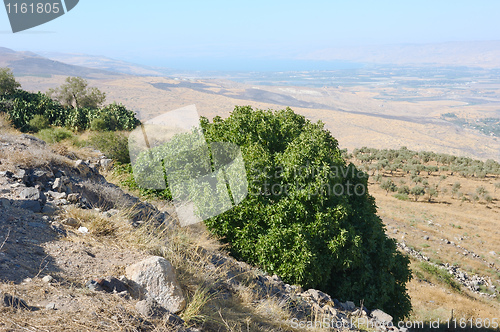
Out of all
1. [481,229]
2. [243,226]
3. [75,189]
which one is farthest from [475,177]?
[75,189]

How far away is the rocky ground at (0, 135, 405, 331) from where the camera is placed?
3213 mm

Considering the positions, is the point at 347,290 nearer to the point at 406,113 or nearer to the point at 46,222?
the point at 46,222

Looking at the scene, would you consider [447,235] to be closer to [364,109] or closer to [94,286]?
[94,286]

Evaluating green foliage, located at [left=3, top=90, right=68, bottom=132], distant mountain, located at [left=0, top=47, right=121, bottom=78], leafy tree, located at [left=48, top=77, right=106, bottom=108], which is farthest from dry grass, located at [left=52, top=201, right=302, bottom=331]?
distant mountain, located at [left=0, top=47, right=121, bottom=78]

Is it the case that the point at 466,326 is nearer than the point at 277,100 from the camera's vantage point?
Yes

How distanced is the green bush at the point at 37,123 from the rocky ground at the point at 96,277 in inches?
557

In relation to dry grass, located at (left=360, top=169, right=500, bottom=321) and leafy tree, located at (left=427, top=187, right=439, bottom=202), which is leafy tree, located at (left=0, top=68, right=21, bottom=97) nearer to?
dry grass, located at (left=360, top=169, right=500, bottom=321)

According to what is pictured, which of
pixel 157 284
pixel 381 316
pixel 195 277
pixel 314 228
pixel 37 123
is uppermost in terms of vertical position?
pixel 37 123

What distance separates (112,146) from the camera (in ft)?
49.1

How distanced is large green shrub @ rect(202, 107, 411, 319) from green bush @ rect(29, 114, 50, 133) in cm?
1680

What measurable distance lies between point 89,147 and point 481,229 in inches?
851

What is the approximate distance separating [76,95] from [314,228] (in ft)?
94.4

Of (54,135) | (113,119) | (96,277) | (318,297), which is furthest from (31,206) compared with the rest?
(113,119)

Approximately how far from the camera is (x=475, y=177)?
31469mm
